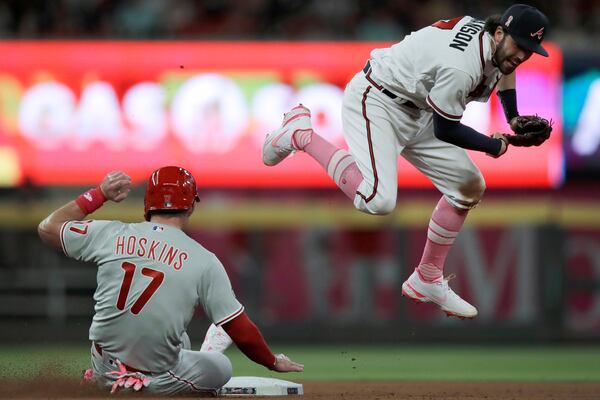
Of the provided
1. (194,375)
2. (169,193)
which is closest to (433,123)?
(169,193)

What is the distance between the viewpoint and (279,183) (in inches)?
461

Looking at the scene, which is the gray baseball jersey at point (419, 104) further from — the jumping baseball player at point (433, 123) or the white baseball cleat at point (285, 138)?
the white baseball cleat at point (285, 138)

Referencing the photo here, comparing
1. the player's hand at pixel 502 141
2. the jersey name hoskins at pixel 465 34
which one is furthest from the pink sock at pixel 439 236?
the jersey name hoskins at pixel 465 34

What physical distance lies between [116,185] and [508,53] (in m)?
2.03

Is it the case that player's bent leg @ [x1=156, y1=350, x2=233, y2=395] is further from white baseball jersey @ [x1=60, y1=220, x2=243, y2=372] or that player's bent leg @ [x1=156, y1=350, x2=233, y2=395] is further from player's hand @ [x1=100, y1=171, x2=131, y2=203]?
player's hand @ [x1=100, y1=171, x2=131, y2=203]

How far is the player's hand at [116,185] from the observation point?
5566 millimetres

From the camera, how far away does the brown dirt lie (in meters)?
5.94

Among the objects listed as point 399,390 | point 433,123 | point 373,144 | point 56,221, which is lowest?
point 399,390

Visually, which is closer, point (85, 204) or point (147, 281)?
point (147, 281)

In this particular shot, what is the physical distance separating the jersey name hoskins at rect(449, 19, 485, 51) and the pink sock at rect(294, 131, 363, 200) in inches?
35.9

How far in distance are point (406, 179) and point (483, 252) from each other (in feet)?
3.64

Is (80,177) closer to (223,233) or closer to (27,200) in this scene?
(27,200)

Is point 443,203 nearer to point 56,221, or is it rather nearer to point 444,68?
point 444,68

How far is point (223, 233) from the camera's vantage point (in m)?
11.7
